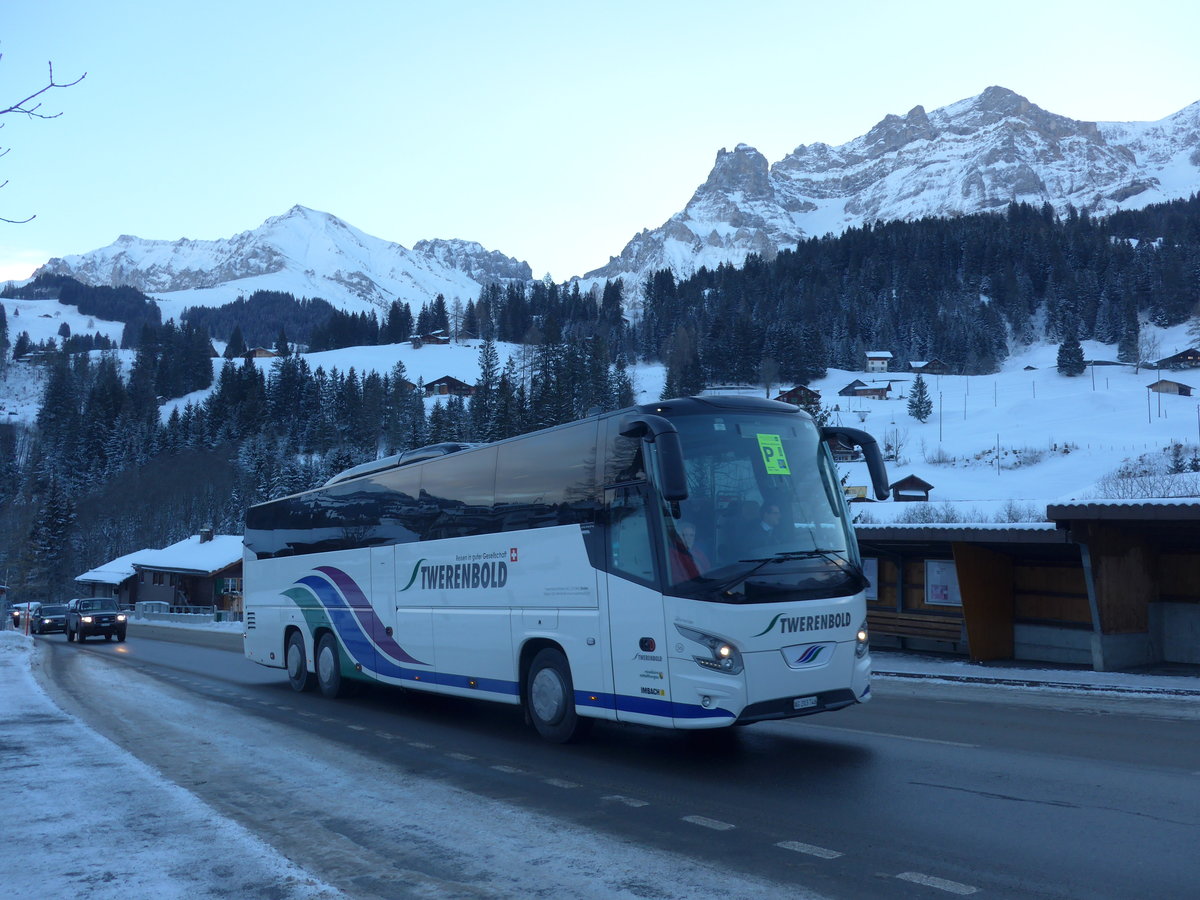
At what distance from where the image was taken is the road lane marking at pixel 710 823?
6.79 metres

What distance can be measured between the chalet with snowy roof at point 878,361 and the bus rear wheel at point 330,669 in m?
142

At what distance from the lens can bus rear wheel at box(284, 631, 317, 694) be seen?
16406 millimetres

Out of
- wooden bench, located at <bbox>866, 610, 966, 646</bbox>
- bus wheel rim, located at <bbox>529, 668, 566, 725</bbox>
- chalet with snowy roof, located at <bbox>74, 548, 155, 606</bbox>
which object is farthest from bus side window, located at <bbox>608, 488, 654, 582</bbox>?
chalet with snowy roof, located at <bbox>74, 548, 155, 606</bbox>

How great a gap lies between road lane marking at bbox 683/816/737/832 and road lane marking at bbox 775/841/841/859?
0.55m

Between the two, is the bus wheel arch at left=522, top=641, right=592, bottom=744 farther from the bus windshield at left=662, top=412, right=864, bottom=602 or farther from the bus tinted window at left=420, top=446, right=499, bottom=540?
the bus windshield at left=662, top=412, right=864, bottom=602

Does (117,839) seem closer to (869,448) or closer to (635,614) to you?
(635,614)

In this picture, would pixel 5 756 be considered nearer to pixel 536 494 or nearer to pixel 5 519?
pixel 536 494

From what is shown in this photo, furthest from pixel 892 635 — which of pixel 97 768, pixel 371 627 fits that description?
pixel 97 768

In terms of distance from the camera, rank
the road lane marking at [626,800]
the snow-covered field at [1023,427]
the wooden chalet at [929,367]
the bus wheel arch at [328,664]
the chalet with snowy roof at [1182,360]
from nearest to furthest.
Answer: the road lane marking at [626,800] < the bus wheel arch at [328,664] < the snow-covered field at [1023,427] < the chalet with snowy roof at [1182,360] < the wooden chalet at [929,367]

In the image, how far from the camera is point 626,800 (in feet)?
25.6

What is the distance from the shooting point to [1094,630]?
1625cm

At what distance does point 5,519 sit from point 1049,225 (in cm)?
18097

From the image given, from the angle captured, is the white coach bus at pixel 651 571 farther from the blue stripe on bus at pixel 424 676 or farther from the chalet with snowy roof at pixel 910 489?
the chalet with snowy roof at pixel 910 489

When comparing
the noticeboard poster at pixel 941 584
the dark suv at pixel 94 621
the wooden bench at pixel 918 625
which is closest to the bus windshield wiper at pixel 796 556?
the wooden bench at pixel 918 625
